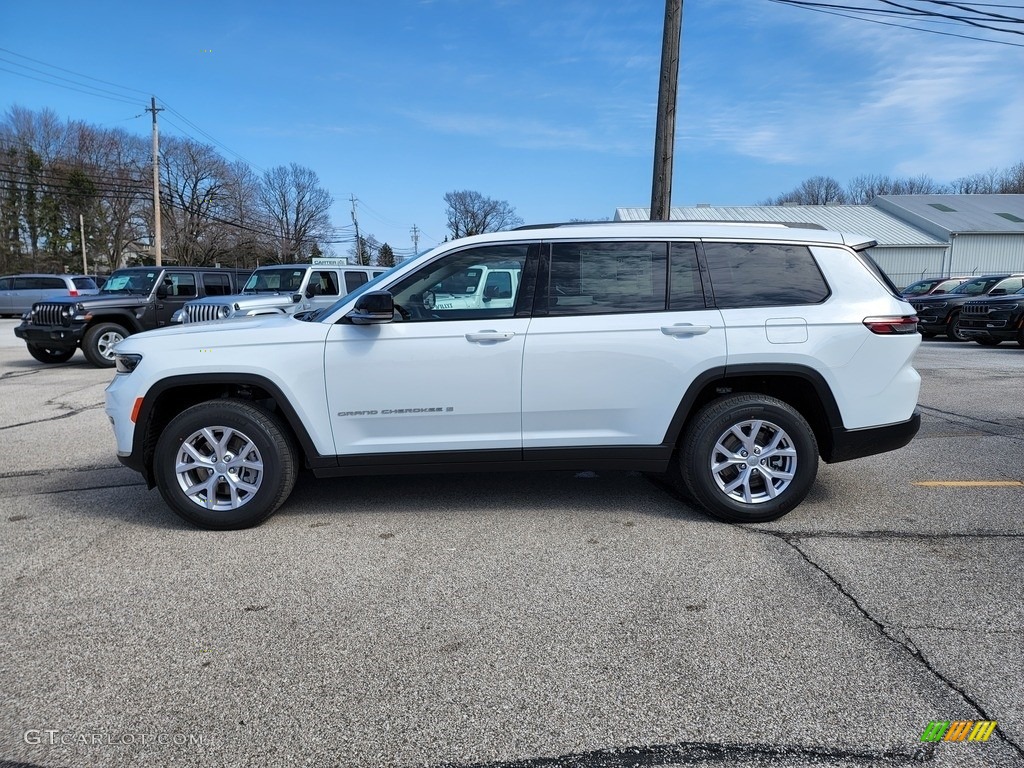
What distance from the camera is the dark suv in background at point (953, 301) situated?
17.7m

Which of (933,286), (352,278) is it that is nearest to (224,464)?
(352,278)

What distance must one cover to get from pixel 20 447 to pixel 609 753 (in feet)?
22.1

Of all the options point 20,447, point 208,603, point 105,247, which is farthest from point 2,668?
point 105,247

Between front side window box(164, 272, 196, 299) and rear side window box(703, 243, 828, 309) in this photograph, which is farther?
front side window box(164, 272, 196, 299)

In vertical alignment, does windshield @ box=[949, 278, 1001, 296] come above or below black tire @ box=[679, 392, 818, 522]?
above

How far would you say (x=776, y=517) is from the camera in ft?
14.2

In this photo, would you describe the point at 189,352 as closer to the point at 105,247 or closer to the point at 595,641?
the point at 595,641

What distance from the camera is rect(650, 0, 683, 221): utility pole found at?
11.2m

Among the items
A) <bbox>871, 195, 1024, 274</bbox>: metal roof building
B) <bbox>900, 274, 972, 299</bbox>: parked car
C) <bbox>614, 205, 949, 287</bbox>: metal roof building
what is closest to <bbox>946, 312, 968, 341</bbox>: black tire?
<bbox>900, 274, 972, 299</bbox>: parked car

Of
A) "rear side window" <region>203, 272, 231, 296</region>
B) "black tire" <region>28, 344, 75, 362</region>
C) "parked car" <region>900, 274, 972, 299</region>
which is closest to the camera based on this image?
"black tire" <region>28, 344, 75, 362</region>

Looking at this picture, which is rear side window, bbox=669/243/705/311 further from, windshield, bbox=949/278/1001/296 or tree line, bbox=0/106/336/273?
tree line, bbox=0/106/336/273

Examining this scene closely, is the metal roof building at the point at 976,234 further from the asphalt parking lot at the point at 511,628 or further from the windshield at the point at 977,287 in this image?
the asphalt parking lot at the point at 511,628

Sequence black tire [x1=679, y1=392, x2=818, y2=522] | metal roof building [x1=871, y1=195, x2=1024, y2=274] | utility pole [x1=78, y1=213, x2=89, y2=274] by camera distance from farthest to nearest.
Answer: utility pole [x1=78, y1=213, x2=89, y2=274], metal roof building [x1=871, y1=195, x2=1024, y2=274], black tire [x1=679, y1=392, x2=818, y2=522]

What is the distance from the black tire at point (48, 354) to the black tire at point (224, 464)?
10.8 meters
